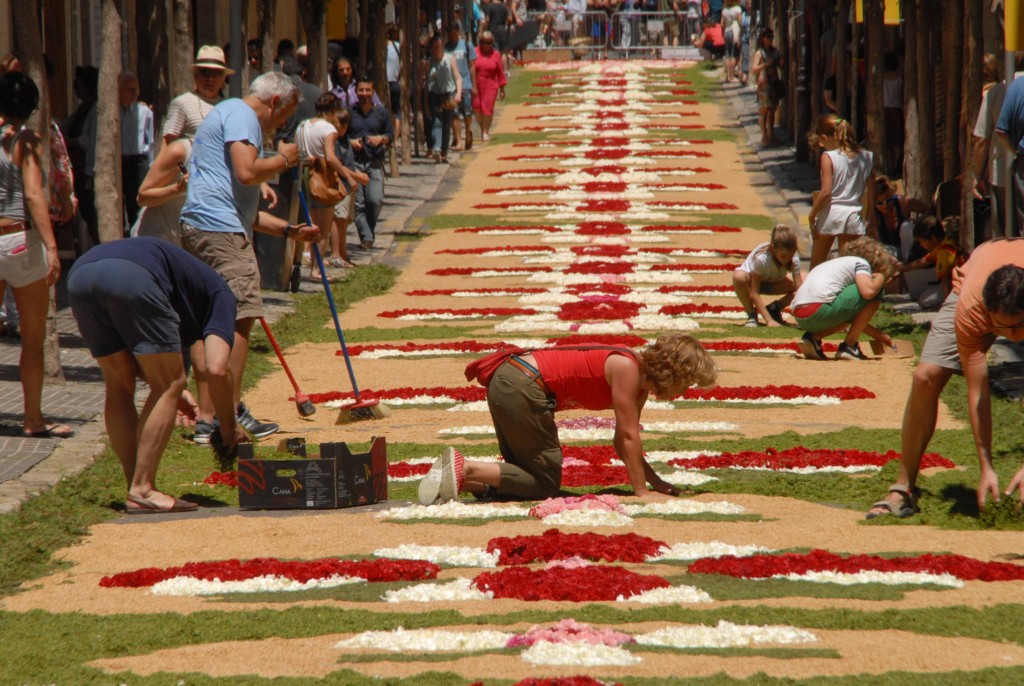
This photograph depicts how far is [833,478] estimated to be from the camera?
8.41 meters

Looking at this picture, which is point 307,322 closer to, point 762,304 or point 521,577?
point 762,304

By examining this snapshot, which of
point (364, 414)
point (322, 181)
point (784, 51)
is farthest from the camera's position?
point (784, 51)

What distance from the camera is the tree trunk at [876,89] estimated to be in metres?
18.3

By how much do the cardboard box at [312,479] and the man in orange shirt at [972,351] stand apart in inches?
101

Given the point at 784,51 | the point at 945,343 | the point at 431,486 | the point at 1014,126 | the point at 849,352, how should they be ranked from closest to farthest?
the point at 945,343
the point at 431,486
the point at 1014,126
the point at 849,352
the point at 784,51

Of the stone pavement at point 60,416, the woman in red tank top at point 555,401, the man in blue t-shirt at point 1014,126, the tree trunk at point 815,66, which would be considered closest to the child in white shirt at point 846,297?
the man in blue t-shirt at point 1014,126

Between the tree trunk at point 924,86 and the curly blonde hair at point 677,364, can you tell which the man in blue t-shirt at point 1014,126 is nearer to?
the curly blonde hair at point 677,364

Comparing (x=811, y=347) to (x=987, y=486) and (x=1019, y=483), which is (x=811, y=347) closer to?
(x=987, y=486)

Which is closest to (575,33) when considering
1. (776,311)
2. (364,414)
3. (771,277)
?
(776,311)

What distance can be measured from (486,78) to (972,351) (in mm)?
25930

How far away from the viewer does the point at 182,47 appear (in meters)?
15.1

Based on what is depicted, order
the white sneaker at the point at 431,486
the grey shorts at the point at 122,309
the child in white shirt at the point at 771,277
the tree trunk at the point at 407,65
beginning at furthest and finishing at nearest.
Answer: the tree trunk at the point at 407,65 → the child in white shirt at the point at 771,277 → the white sneaker at the point at 431,486 → the grey shorts at the point at 122,309

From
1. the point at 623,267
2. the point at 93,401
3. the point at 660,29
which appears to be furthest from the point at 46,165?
the point at 660,29

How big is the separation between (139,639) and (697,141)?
94.7ft
